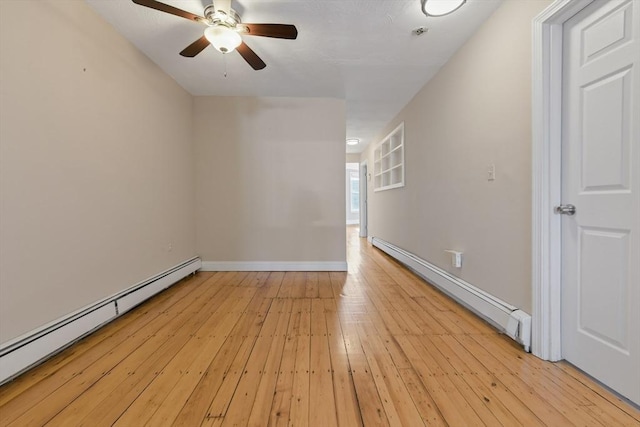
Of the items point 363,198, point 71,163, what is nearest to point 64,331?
point 71,163

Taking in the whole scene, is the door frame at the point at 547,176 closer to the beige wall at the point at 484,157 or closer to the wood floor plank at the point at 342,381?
the beige wall at the point at 484,157

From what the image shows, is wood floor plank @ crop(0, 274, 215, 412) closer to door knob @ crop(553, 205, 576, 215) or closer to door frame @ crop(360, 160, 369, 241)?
door knob @ crop(553, 205, 576, 215)

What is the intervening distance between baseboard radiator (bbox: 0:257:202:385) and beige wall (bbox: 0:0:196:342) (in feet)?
0.18

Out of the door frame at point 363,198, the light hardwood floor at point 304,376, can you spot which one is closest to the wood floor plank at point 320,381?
the light hardwood floor at point 304,376

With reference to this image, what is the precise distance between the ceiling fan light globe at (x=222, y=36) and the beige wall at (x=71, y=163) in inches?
37.0

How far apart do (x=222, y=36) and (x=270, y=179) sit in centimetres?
195

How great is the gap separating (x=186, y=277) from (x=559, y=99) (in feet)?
12.9

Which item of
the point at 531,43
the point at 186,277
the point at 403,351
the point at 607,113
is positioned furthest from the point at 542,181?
the point at 186,277

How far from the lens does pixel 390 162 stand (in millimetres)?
4719

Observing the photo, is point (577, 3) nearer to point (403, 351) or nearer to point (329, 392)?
point (403, 351)

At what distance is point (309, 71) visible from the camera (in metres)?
2.81

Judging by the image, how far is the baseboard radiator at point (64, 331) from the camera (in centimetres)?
137

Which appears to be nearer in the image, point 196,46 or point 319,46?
point 196,46

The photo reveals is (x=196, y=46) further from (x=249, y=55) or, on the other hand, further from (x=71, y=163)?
(x=71, y=163)
